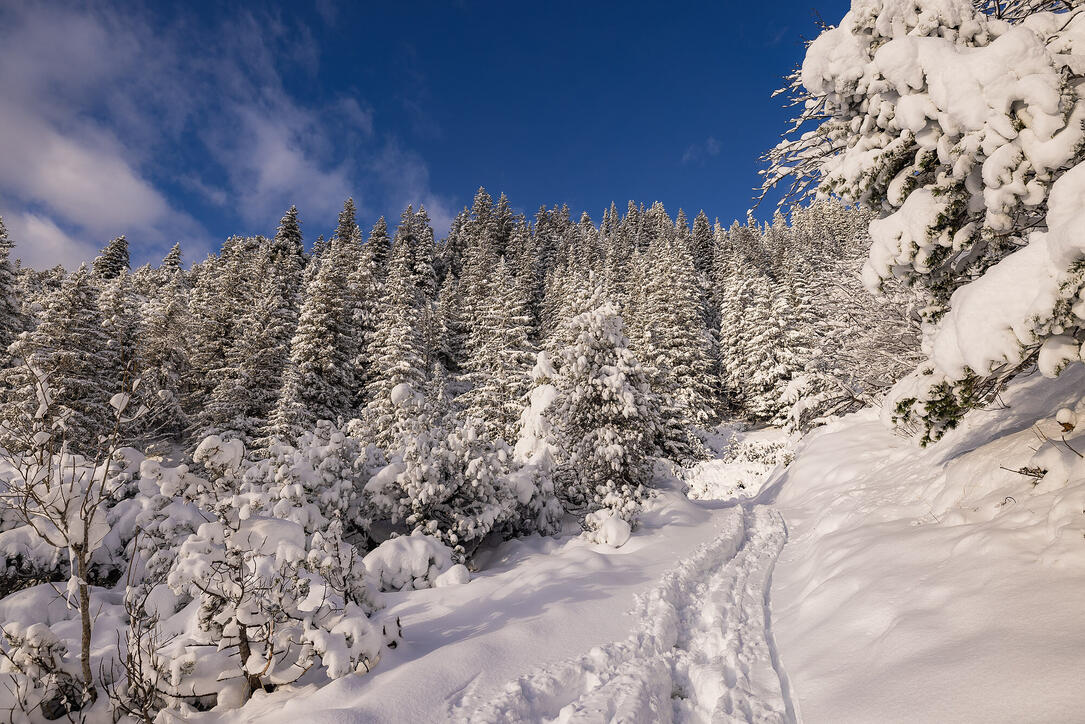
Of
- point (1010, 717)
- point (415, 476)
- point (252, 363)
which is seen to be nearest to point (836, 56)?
point (1010, 717)

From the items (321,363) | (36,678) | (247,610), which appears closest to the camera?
(36,678)

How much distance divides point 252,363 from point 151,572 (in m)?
21.4

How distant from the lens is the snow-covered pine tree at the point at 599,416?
12047 millimetres

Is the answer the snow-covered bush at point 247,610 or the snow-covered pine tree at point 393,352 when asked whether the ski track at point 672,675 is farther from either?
the snow-covered pine tree at point 393,352

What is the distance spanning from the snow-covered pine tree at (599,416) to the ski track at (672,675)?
5083mm

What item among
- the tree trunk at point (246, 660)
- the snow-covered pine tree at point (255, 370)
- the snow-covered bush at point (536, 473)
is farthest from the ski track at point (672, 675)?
the snow-covered pine tree at point (255, 370)

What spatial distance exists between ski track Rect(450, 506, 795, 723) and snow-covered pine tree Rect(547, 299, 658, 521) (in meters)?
5.08

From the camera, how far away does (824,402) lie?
68.9ft

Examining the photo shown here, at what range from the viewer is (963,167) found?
344cm

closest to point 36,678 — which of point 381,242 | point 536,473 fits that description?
point 536,473

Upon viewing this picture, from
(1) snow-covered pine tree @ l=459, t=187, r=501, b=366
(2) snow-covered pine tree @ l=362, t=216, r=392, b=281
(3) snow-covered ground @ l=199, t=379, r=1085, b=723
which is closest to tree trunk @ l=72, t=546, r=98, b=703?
(3) snow-covered ground @ l=199, t=379, r=1085, b=723

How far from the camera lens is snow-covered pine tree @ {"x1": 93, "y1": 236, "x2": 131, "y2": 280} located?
4762 cm

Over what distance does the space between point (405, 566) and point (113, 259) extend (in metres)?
63.7

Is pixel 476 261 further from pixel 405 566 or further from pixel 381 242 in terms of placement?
pixel 405 566
